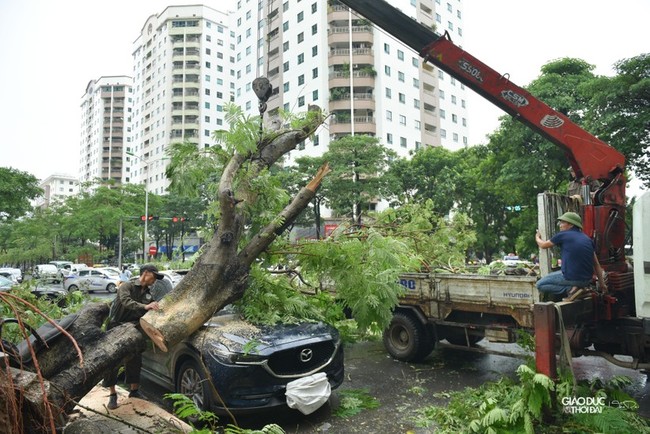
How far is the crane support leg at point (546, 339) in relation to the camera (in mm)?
3947

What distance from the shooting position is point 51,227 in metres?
42.0

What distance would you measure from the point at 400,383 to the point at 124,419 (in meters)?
3.82

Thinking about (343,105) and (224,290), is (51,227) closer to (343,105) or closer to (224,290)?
(343,105)

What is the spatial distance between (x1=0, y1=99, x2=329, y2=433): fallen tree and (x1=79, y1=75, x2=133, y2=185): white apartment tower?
327 ft

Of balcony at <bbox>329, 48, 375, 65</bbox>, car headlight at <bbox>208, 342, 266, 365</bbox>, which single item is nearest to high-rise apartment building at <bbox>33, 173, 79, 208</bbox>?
balcony at <bbox>329, 48, 375, 65</bbox>

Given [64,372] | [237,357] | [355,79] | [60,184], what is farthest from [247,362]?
[60,184]

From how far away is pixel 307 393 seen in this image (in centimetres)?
477

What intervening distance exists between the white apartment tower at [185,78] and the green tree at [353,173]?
44524 millimetres

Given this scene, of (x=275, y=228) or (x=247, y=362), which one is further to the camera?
Answer: (x=275, y=228)

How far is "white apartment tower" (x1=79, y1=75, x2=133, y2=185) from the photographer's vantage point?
97312 mm

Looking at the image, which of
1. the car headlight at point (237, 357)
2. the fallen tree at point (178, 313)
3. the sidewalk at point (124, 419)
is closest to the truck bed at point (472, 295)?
the fallen tree at point (178, 313)

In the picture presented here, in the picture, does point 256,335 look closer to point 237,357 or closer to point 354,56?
point 237,357

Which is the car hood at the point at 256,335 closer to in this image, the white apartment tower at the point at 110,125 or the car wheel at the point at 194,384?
the car wheel at the point at 194,384

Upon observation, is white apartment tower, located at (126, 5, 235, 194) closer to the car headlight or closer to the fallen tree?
the fallen tree
